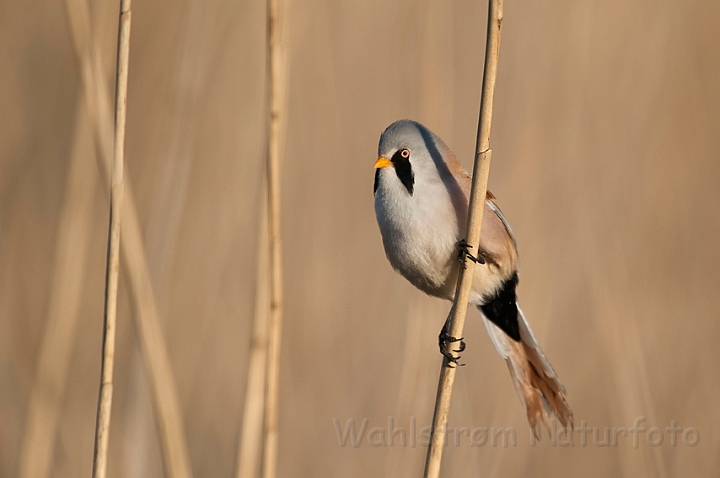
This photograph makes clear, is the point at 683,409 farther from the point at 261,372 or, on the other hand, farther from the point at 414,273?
the point at 261,372

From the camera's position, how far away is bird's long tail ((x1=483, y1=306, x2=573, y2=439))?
6.66ft

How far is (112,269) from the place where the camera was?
1305 millimetres

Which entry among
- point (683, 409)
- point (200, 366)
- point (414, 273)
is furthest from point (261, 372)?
point (683, 409)

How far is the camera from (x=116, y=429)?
2.82 m

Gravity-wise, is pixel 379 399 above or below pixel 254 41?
below

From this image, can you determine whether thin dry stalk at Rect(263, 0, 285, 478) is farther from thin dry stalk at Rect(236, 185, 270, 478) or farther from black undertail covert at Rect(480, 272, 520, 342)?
black undertail covert at Rect(480, 272, 520, 342)

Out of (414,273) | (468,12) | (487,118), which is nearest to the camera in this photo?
(487,118)

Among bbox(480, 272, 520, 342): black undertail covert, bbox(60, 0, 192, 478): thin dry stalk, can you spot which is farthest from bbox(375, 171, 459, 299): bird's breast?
bbox(60, 0, 192, 478): thin dry stalk

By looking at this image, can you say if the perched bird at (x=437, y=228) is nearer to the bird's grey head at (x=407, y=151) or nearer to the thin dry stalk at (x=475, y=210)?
the bird's grey head at (x=407, y=151)

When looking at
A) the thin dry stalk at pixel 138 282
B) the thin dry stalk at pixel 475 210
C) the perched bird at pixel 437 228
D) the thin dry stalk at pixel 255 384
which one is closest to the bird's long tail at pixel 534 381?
the perched bird at pixel 437 228

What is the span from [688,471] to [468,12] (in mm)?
2412

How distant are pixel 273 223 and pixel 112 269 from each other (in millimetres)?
342

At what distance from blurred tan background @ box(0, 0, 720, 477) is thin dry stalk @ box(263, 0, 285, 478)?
686 millimetres

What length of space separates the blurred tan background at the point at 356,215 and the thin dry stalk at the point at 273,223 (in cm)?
69
